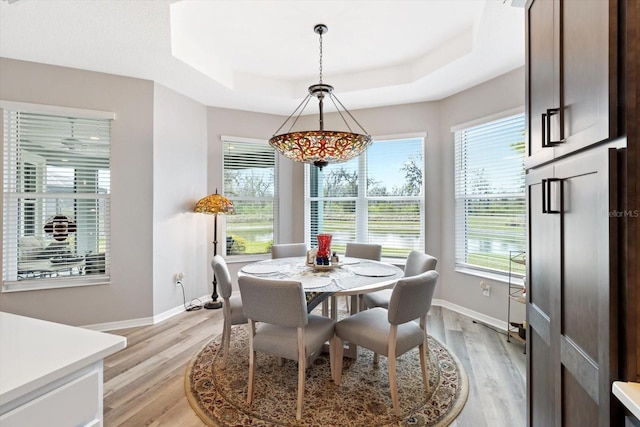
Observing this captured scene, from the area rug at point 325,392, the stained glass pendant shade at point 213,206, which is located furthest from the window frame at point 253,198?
the area rug at point 325,392

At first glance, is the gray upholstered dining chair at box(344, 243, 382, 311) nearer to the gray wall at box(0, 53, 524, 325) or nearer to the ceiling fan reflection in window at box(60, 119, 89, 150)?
the gray wall at box(0, 53, 524, 325)

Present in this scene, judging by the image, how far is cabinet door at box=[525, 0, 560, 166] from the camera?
1.15 m

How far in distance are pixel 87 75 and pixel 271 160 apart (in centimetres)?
240

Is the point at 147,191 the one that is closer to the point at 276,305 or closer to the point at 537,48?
the point at 276,305

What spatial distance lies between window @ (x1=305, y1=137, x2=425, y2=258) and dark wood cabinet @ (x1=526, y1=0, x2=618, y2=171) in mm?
2922

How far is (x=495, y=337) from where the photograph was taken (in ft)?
10.4

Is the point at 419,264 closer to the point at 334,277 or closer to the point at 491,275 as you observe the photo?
the point at 334,277

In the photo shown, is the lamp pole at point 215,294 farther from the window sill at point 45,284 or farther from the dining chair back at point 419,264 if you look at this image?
the dining chair back at point 419,264

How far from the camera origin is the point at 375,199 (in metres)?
4.56

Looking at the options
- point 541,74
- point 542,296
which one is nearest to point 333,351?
point 542,296

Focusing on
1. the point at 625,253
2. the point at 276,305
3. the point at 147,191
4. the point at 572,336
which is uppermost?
the point at 147,191

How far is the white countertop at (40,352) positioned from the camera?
2.41ft

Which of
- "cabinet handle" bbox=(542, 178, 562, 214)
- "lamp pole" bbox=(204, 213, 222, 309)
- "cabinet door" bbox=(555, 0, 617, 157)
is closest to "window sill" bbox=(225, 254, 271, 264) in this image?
"lamp pole" bbox=(204, 213, 222, 309)

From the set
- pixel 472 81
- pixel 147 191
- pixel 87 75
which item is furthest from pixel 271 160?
pixel 472 81
